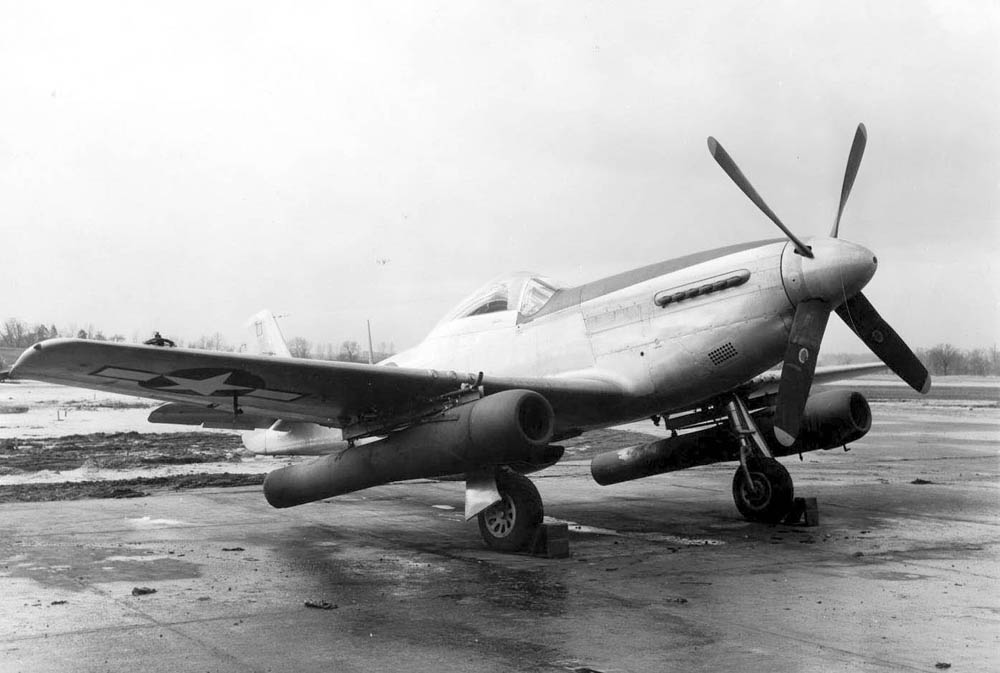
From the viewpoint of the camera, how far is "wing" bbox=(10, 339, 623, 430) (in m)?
6.46

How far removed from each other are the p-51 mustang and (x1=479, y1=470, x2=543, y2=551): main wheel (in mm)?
12

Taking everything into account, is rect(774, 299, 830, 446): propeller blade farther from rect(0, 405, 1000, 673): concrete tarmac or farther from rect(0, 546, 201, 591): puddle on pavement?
rect(0, 546, 201, 591): puddle on pavement

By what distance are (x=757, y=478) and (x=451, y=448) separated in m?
3.82

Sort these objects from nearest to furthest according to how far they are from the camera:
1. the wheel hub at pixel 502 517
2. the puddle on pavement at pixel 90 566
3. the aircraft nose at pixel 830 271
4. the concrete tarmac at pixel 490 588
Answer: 1. the concrete tarmac at pixel 490 588
2. the puddle on pavement at pixel 90 566
3. the aircraft nose at pixel 830 271
4. the wheel hub at pixel 502 517

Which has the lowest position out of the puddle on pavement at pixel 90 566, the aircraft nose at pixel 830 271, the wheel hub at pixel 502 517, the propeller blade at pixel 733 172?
the puddle on pavement at pixel 90 566

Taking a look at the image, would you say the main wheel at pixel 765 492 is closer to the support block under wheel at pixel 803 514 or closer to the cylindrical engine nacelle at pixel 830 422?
the support block under wheel at pixel 803 514

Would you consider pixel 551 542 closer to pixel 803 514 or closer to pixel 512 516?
pixel 512 516

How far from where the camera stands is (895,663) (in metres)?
4.49

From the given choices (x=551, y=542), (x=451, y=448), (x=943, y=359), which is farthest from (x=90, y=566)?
(x=943, y=359)

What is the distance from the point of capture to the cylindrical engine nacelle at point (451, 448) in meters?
7.12

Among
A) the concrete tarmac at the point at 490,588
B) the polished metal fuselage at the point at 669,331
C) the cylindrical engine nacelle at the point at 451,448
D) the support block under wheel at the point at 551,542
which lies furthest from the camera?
the polished metal fuselage at the point at 669,331

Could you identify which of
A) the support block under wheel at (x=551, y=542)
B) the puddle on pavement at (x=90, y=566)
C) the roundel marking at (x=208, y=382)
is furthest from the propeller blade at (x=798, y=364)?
the puddle on pavement at (x=90, y=566)

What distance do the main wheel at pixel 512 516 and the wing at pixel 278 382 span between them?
800 mm

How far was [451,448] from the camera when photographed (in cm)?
744
